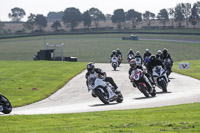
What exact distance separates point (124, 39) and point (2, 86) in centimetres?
9368

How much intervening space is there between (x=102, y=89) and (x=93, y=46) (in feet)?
269

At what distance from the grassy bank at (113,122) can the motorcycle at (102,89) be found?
377 cm

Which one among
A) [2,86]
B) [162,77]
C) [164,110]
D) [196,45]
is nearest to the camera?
[164,110]

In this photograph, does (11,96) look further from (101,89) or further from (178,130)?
(178,130)

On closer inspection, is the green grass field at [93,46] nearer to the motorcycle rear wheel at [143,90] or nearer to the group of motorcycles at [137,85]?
the group of motorcycles at [137,85]

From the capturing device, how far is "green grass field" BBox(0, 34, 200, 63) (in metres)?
80.5

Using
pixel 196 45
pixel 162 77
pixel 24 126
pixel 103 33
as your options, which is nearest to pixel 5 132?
pixel 24 126

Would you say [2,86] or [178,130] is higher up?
[178,130]

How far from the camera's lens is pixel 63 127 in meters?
10.7

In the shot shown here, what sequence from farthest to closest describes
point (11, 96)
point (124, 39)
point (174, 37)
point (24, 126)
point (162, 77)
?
1. point (124, 39)
2. point (174, 37)
3. point (11, 96)
4. point (162, 77)
5. point (24, 126)

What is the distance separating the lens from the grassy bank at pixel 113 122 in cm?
995

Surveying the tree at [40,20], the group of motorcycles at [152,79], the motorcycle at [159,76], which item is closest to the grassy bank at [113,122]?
the group of motorcycles at [152,79]

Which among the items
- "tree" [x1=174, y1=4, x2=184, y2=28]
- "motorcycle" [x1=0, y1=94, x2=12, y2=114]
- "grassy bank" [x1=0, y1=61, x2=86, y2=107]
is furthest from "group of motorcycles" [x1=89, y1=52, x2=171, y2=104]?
"tree" [x1=174, y1=4, x2=184, y2=28]

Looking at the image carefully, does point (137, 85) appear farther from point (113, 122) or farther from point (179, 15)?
point (179, 15)
